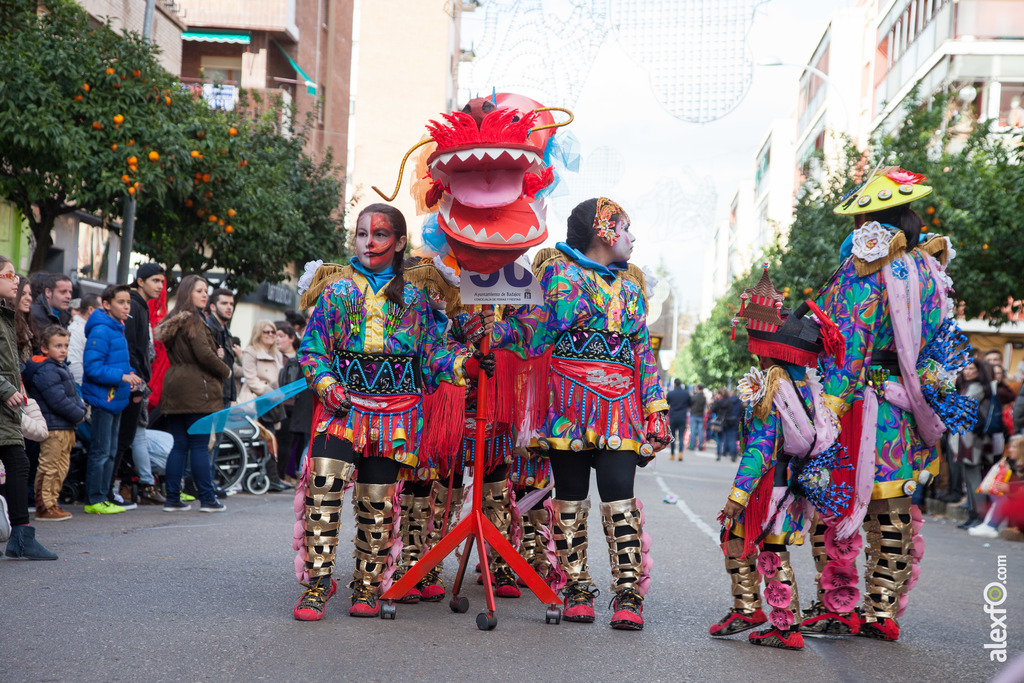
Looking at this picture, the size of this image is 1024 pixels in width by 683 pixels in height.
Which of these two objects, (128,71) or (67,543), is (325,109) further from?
(67,543)

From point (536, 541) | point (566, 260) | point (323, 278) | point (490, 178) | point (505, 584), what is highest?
point (490, 178)

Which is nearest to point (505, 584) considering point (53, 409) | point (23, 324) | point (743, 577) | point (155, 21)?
point (743, 577)

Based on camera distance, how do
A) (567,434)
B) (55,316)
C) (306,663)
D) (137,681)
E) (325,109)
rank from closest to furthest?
(137,681) → (306,663) → (567,434) → (55,316) → (325,109)

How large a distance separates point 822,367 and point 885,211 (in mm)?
848

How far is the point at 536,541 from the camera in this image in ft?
20.3

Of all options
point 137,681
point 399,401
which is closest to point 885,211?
point 399,401

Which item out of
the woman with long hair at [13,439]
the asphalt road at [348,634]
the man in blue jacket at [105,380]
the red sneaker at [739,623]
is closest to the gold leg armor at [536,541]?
the asphalt road at [348,634]

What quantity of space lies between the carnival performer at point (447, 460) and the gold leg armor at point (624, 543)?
0.78 m

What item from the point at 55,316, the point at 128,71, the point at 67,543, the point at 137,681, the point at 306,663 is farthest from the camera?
the point at 128,71

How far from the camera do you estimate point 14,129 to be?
12508 millimetres

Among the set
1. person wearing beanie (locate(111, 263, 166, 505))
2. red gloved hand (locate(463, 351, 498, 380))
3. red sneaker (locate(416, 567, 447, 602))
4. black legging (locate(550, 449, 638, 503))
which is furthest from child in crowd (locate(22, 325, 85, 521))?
black legging (locate(550, 449, 638, 503))

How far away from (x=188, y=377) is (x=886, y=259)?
6.23 meters

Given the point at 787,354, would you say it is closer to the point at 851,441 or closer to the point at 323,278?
the point at 851,441

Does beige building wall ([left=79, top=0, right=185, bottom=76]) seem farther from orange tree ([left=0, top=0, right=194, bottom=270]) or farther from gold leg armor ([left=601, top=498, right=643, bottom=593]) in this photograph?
gold leg armor ([left=601, top=498, right=643, bottom=593])
